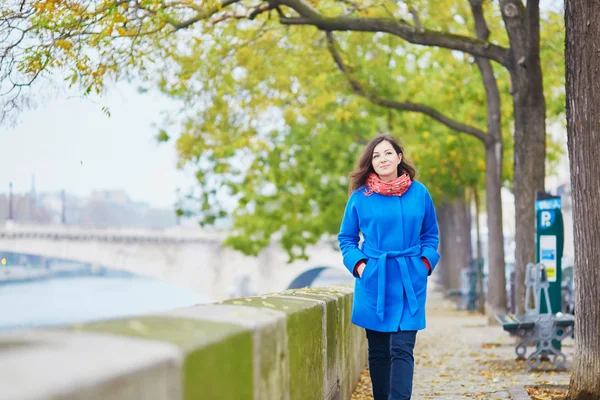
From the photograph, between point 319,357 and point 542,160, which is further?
point 542,160

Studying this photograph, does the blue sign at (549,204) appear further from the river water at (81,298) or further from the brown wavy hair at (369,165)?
the river water at (81,298)

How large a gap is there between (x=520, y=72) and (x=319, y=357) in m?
7.97

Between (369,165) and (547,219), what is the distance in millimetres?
6437

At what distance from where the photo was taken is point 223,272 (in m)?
72.7

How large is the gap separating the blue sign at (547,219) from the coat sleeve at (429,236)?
639cm

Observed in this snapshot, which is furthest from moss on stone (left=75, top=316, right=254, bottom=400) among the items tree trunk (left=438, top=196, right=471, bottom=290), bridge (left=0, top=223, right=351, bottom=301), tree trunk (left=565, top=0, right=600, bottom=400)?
bridge (left=0, top=223, right=351, bottom=301)

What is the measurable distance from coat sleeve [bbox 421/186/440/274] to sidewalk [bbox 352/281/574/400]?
3.04 metres

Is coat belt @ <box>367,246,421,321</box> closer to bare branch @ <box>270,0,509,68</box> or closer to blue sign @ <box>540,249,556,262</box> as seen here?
blue sign @ <box>540,249,556,262</box>

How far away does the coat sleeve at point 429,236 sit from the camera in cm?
557

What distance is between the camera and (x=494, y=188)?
18.3 metres

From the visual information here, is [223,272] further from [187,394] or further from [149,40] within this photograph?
[187,394]

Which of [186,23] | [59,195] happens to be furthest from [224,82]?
[59,195]

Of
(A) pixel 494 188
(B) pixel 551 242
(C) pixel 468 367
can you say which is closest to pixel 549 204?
(B) pixel 551 242

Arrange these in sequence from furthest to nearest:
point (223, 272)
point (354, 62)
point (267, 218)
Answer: point (223, 272), point (267, 218), point (354, 62)
